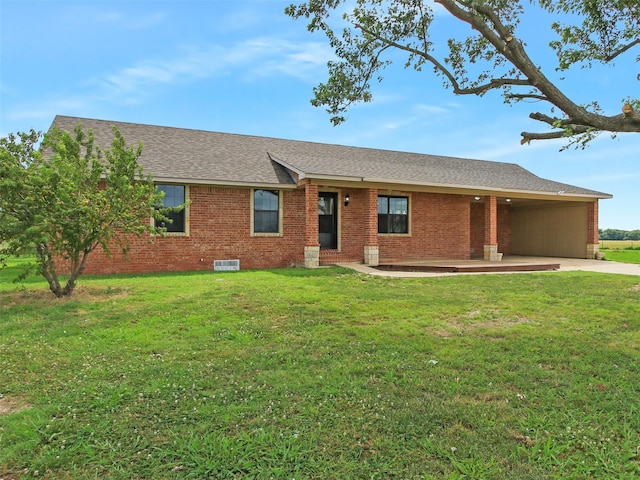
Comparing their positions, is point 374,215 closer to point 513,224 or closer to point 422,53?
point 422,53

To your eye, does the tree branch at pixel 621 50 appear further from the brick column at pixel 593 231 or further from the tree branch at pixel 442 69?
the brick column at pixel 593 231

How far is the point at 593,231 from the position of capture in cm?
1836

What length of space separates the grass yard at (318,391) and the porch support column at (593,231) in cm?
1321

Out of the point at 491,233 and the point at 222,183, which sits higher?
the point at 222,183

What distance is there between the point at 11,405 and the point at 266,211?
1088 cm

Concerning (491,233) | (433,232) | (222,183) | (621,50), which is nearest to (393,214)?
(433,232)

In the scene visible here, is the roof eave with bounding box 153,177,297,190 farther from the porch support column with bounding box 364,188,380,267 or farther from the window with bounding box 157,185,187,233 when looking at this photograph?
the porch support column with bounding box 364,188,380,267

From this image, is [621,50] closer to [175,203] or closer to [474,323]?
[474,323]

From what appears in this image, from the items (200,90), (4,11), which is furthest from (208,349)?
(200,90)

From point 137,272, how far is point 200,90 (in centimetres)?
733

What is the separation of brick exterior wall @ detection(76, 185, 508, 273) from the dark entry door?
226mm

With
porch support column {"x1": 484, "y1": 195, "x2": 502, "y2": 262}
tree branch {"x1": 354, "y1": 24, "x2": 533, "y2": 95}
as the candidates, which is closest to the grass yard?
tree branch {"x1": 354, "y1": 24, "x2": 533, "y2": 95}

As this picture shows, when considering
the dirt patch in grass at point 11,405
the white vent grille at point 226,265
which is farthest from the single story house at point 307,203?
the dirt patch in grass at point 11,405

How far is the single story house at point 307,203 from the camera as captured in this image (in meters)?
13.0
